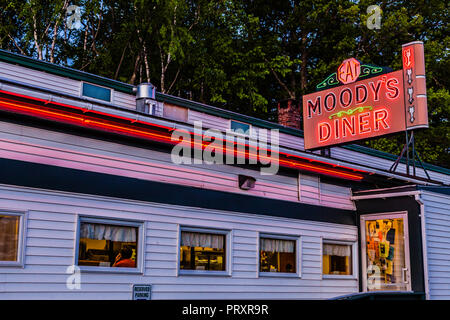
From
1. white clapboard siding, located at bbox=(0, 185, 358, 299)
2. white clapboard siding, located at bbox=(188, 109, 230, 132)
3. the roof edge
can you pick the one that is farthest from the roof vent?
white clapboard siding, located at bbox=(0, 185, 358, 299)

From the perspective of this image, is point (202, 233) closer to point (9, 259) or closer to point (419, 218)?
point (9, 259)

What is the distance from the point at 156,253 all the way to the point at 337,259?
5827 millimetres

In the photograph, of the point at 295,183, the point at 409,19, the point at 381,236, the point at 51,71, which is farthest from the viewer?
the point at 409,19

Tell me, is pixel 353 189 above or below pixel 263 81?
below

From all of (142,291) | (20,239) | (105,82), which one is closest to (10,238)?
(20,239)

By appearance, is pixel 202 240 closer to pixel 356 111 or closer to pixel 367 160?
pixel 356 111

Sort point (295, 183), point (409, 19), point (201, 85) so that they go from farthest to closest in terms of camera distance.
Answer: point (409, 19), point (201, 85), point (295, 183)

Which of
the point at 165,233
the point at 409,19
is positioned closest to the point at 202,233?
the point at 165,233

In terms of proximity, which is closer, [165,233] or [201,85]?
[165,233]

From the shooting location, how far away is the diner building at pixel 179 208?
940 centimetres

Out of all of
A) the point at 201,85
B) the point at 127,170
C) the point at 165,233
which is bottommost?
the point at 165,233

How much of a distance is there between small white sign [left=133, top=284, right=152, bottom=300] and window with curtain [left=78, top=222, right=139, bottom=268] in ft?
1.31

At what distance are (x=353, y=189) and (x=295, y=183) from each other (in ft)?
8.05
